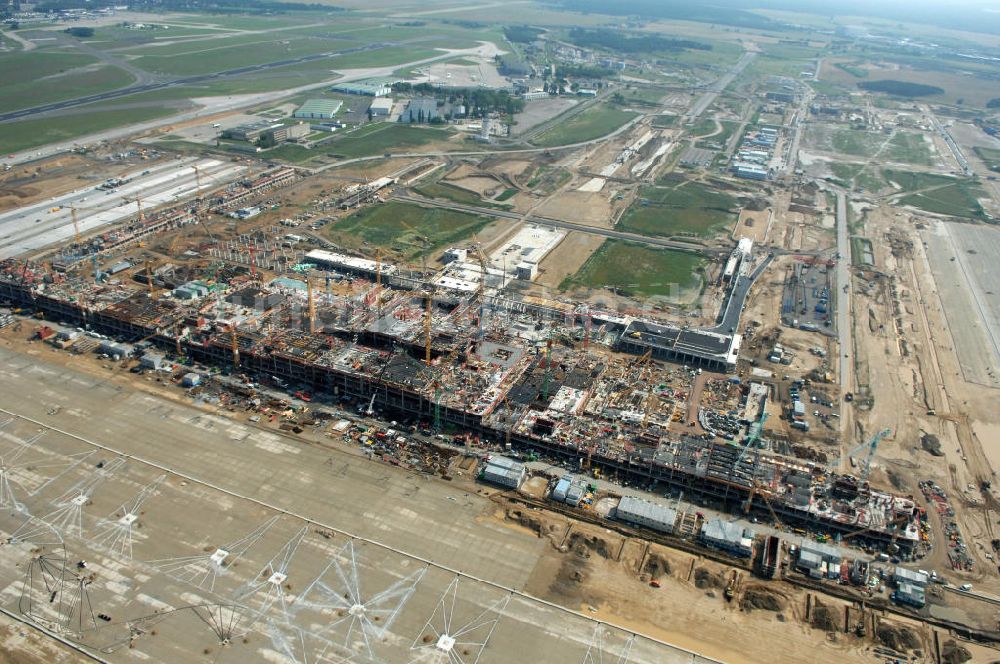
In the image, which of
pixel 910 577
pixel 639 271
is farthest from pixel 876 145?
pixel 910 577

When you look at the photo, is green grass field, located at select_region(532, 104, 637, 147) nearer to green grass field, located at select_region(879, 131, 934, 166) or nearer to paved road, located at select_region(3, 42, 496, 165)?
paved road, located at select_region(3, 42, 496, 165)

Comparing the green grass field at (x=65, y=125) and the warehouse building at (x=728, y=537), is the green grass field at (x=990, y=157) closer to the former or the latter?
the warehouse building at (x=728, y=537)

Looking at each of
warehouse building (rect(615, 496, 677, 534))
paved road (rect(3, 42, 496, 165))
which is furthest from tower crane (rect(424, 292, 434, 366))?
paved road (rect(3, 42, 496, 165))

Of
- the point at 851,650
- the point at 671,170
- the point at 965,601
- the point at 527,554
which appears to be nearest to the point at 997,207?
the point at 671,170

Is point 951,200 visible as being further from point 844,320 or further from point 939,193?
point 844,320

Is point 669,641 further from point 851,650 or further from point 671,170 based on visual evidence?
point 671,170

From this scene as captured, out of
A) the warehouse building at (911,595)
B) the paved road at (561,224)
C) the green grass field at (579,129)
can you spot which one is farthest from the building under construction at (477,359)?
the green grass field at (579,129)
